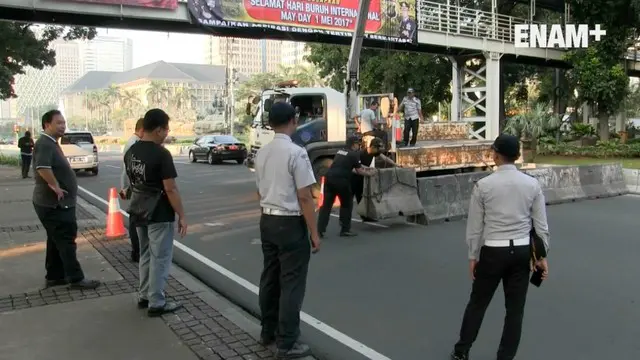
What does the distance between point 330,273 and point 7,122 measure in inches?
4406

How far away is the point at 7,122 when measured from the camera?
338ft

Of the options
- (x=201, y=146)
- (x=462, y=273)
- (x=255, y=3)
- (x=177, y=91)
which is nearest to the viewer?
(x=462, y=273)

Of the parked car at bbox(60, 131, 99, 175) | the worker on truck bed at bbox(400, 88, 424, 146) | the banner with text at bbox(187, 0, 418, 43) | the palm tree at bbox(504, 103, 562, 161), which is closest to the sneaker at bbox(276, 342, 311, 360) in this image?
the worker on truck bed at bbox(400, 88, 424, 146)

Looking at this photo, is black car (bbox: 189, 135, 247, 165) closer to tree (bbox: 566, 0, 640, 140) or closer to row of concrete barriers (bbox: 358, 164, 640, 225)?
tree (bbox: 566, 0, 640, 140)

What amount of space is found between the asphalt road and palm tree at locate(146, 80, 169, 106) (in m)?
127

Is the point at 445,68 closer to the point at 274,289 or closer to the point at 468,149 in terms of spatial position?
the point at 468,149

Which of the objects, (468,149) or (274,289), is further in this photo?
(468,149)

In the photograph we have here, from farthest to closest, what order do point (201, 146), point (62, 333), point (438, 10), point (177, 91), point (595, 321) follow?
point (177, 91)
point (201, 146)
point (438, 10)
point (595, 321)
point (62, 333)

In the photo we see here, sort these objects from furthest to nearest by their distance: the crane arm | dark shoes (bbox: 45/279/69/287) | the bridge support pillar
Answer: the bridge support pillar → the crane arm → dark shoes (bbox: 45/279/69/287)

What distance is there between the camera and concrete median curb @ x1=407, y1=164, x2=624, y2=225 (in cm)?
1079

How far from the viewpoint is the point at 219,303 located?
5781 millimetres

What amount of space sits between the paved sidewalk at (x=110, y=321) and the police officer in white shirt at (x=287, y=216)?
397 mm

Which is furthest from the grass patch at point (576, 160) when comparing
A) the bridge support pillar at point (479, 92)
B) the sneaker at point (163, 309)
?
the sneaker at point (163, 309)

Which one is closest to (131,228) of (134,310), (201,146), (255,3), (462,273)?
(134,310)
